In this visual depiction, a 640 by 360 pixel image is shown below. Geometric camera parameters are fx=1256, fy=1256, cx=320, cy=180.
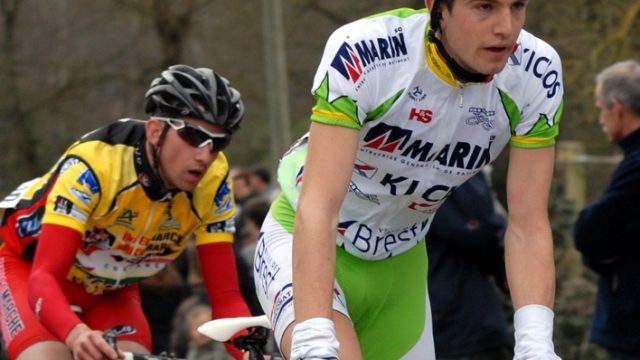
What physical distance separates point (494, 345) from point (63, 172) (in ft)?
8.50

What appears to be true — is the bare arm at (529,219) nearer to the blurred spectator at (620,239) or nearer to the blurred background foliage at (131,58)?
the blurred spectator at (620,239)

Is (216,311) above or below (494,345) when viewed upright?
above

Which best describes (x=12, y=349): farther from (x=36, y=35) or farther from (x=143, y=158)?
(x=36, y=35)

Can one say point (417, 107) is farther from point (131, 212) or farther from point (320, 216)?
point (131, 212)

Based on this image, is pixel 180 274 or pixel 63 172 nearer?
pixel 63 172

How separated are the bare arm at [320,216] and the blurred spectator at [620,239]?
102 inches

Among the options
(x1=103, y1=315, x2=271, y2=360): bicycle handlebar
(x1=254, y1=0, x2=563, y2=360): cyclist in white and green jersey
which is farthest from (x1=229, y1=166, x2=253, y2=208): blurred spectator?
(x1=254, y1=0, x2=563, y2=360): cyclist in white and green jersey

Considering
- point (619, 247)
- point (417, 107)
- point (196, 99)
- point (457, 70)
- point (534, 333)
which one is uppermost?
point (457, 70)

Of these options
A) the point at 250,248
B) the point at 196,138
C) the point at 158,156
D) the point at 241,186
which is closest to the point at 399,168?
the point at 196,138

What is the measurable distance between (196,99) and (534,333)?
6.36 ft

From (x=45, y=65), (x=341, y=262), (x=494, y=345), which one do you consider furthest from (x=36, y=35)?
(x=341, y=262)

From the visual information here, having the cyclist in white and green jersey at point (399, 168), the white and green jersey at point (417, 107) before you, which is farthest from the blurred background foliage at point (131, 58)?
the white and green jersey at point (417, 107)

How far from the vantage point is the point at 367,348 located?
4473 millimetres

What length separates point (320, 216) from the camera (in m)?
3.53
